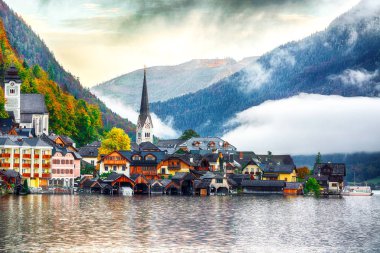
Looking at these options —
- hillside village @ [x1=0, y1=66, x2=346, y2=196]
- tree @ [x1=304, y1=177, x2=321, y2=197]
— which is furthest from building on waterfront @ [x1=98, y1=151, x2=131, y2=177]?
tree @ [x1=304, y1=177, x2=321, y2=197]

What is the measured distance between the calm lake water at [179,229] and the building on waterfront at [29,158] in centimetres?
4835

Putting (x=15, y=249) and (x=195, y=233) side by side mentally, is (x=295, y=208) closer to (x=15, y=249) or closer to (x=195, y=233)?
(x=195, y=233)

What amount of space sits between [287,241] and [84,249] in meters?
18.1

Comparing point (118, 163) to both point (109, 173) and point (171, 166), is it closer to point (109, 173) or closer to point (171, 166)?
point (109, 173)

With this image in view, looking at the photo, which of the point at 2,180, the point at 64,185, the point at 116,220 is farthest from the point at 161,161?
the point at 116,220

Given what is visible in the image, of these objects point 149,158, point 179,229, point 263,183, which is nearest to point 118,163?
point 149,158

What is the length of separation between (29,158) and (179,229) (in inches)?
3505

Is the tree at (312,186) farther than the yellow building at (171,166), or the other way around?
the tree at (312,186)

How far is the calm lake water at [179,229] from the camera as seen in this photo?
212ft

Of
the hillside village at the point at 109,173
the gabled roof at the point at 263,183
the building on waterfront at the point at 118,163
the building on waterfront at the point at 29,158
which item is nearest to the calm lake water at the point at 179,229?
the building on waterfront at the point at 29,158

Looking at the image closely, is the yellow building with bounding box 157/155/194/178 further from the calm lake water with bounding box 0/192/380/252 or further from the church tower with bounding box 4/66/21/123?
the calm lake water with bounding box 0/192/380/252

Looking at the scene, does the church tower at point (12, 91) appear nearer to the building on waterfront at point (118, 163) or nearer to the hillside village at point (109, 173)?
the hillside village at point (109, 173)

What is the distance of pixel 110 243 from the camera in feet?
215

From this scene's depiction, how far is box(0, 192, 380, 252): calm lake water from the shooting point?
Answer: 212ft
